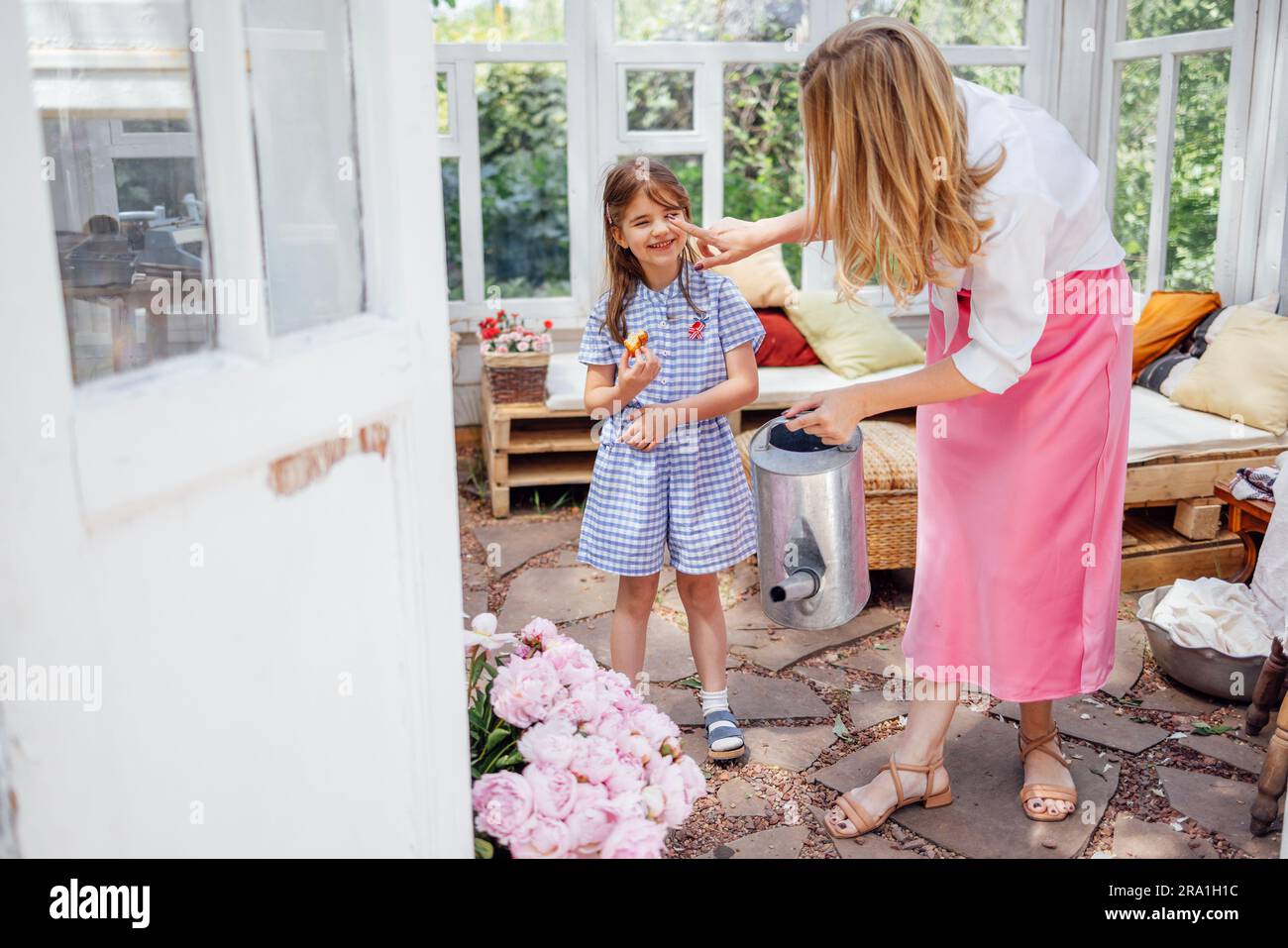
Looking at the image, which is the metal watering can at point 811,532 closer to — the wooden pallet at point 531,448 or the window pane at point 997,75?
the wooden pallet at point 531,448

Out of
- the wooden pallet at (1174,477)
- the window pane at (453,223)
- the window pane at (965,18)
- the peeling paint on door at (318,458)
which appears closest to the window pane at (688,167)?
the window pane at (453,223)

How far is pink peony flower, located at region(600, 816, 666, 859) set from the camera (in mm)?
1631

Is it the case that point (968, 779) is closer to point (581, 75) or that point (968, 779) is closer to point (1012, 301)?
point (1012, 301)

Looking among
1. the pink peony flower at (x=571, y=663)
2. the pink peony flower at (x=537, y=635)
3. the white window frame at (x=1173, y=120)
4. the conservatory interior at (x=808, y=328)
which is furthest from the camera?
the white window frame at (x=1173, y=120)

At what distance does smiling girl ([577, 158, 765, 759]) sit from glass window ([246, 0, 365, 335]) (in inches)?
54.0

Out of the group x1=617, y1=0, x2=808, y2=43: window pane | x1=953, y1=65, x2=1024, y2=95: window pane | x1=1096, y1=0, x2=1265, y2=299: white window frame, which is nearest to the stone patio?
x1=1096, y1=0, x2=1265, y2=299: white window frame

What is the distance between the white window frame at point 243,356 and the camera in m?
0.95

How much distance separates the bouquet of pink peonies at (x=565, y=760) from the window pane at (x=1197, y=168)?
4.02 metres

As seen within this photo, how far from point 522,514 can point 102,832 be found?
3.96 meters

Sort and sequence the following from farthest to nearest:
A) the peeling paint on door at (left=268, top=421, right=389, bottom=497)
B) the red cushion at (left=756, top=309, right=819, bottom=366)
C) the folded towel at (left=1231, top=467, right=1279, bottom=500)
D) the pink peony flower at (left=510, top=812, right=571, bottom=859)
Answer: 1. the red cushion at (left=756, top=309, right=819, bottom=366)
2. the folded towel at (left=1231, top=467, right=1279, bottom=500)
3. the pink peony flower at (left=510, top=812, right=571, bottom=859)
4. the peeling paint on door at (left=268, top=421, right=389, bottom=497)

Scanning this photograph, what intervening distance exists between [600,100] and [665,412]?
3.19 meters

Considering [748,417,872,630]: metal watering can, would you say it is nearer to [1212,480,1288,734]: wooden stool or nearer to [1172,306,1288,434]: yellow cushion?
[1212,480,1288,734]: wooden stool

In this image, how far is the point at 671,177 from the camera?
2709 millimetres
